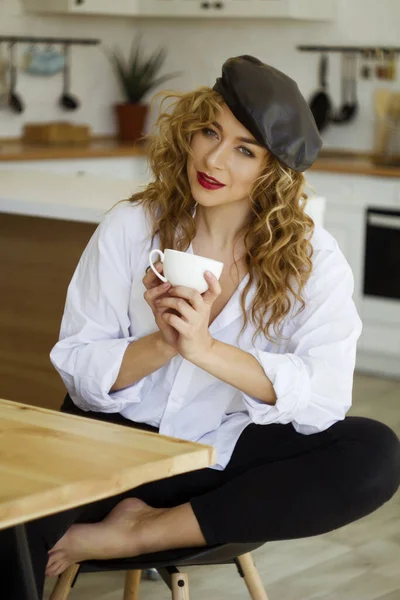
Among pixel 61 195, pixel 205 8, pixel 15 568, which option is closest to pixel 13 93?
pixel 205 8

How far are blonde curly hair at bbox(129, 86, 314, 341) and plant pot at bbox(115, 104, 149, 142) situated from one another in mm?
4234

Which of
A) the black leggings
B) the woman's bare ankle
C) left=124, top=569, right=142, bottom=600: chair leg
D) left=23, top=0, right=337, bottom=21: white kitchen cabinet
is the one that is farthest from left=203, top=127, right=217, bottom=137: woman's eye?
left=23, top=0, right=337, bottom=21: white kitchen cabinet

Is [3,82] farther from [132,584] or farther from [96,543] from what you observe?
[96,543]

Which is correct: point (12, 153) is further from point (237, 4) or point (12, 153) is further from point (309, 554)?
point (309, 554)

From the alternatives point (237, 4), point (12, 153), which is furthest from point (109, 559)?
point (237, 4)

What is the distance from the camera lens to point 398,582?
9.27ft

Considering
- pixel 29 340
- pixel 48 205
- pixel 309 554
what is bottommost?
pixel 309 554

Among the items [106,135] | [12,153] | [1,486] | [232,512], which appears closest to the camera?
[1,486]

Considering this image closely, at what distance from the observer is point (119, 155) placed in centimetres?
581

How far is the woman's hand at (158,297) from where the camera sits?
5.93ft

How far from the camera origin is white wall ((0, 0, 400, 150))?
5.88 meters

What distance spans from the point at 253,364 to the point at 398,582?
112 cm

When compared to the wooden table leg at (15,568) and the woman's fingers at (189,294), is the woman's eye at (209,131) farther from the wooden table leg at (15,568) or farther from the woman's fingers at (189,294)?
the wooden table leg at (15,568)

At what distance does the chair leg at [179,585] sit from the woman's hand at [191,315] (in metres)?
0.44
